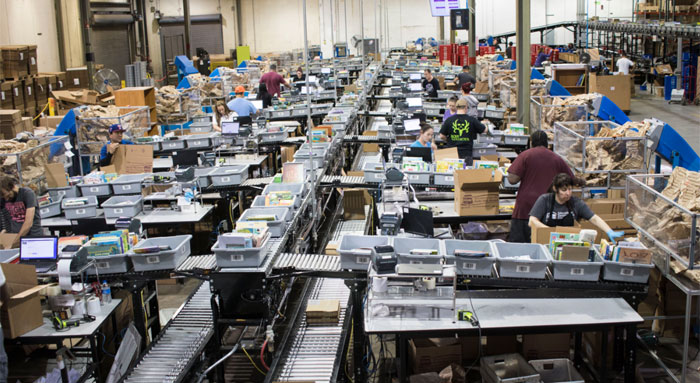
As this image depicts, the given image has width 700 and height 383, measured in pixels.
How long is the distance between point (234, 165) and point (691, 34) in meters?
13.7

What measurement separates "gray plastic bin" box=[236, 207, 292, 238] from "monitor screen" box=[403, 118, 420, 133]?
13.9 ft

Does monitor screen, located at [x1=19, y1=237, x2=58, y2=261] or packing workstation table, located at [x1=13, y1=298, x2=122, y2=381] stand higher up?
monitor screen, located at [x1=19, y1=237, x2=58, y2=261]

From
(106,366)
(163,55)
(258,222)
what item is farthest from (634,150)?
(163,55)

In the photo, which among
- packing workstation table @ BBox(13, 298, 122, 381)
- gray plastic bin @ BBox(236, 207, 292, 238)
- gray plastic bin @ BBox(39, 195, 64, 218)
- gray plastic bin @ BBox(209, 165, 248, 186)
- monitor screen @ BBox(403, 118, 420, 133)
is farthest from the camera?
monitor screen @ BBox(403, 118, 420, 133)

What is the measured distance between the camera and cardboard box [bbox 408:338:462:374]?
217 inches

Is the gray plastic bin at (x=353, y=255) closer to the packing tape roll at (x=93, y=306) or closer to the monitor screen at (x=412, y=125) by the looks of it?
the packing tape roll at (x=93, y=306)

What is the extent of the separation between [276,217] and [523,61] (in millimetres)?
7733

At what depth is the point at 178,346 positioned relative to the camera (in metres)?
5.70

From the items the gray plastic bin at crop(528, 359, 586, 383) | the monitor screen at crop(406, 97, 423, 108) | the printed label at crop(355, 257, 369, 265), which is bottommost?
the gray plastic bin at crop(528, 359, 586, 383)

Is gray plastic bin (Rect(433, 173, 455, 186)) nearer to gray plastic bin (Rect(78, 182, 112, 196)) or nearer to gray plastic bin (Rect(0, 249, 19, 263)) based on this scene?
gray plastic bin (Rect(78, 182, 112, 196))

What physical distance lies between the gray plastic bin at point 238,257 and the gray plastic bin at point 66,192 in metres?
3.94

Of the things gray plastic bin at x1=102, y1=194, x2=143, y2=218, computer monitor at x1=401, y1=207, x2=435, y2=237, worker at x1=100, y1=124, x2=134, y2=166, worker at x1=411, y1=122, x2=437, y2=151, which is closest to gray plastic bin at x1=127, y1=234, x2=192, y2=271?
computer monitor at x1=401, y1=207, x2=435, y2=237

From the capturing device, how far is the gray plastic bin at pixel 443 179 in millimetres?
8008

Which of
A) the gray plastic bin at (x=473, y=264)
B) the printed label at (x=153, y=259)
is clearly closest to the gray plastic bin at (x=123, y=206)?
the printed label at (x=153, y=259)
